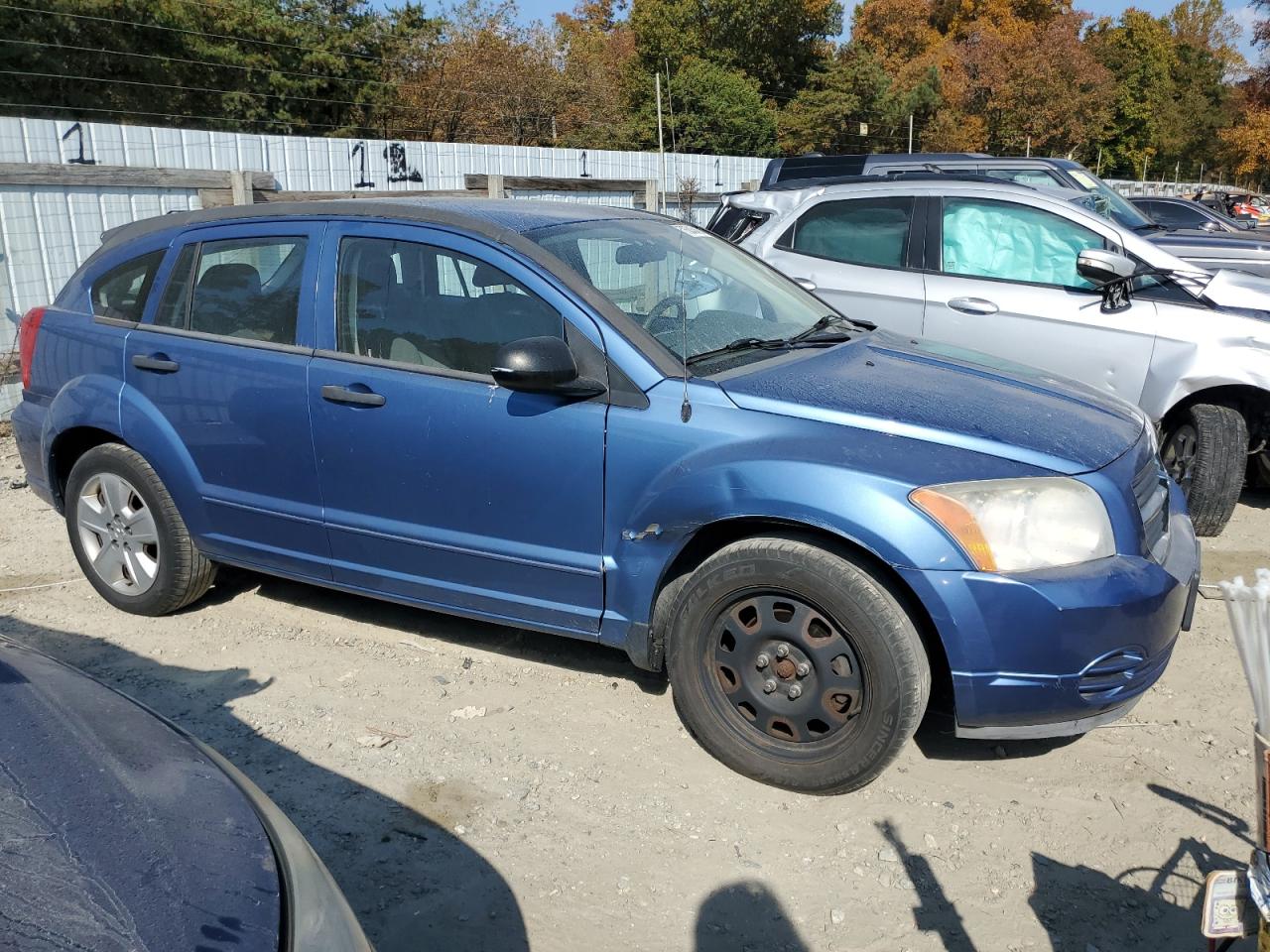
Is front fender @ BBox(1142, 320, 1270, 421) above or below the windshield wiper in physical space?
below

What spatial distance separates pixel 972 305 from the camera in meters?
6.18

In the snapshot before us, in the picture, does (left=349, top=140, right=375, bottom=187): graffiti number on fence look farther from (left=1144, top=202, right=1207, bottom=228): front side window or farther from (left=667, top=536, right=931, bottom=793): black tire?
(left=1144, top=202, right=1207, bottom=228): front side window

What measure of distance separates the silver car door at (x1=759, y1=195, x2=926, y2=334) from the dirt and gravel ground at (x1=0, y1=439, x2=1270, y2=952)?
259cm

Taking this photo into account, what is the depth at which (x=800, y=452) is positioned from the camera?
127 inches

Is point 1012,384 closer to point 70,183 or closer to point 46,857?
point 46,857

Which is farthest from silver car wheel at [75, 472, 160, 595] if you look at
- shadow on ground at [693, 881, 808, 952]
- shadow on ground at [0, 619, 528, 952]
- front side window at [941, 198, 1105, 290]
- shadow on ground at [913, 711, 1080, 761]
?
front side window at [941, 198, 1105, 290]

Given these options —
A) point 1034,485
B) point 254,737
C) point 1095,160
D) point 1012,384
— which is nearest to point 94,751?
point 254,737

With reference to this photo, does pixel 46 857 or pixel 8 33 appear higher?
pixel 8 33

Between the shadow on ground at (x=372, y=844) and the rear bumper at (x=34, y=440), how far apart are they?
3.91 ft

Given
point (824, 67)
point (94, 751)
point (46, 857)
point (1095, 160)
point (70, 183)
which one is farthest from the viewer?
point (1095, 160)

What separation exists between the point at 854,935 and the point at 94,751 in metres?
1.86

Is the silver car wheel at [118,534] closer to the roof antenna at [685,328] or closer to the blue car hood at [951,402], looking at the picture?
the roof antenna at [685,328]

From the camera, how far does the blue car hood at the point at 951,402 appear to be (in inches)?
128

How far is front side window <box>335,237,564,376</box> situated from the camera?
12.3ft
